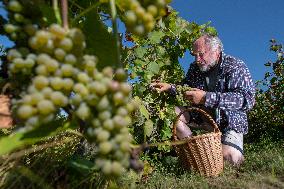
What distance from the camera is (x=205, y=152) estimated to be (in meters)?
3.83

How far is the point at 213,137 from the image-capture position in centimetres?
385

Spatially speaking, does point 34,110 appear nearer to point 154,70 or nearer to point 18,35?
point 18,35

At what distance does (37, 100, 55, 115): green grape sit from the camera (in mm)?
991

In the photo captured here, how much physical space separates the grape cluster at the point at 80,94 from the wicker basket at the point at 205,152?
277 cm

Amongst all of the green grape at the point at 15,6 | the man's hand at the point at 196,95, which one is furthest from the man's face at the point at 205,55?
the green grape at the point at 15,6

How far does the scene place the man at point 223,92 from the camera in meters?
4.19

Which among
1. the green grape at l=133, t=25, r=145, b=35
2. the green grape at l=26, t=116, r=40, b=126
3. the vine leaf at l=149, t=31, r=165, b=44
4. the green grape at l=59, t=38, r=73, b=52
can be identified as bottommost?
the green grape at l=26, t=116, r=40, b=126

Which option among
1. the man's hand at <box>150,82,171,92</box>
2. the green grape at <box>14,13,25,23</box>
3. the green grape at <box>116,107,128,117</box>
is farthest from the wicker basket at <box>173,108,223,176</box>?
the green grape at <box>116,107,128,117</box>

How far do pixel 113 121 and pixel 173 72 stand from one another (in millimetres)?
3888

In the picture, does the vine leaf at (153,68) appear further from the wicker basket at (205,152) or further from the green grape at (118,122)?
the green grape at (118,122)

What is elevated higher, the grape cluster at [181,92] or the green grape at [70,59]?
the grape cluster at [181,92]

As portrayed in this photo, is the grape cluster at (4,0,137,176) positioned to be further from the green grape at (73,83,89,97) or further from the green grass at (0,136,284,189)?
the green grass at (0,136,284,189)

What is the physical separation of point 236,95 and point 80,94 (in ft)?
11.0

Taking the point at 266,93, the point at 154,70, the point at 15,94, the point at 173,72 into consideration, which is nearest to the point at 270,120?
the point at 266,93
